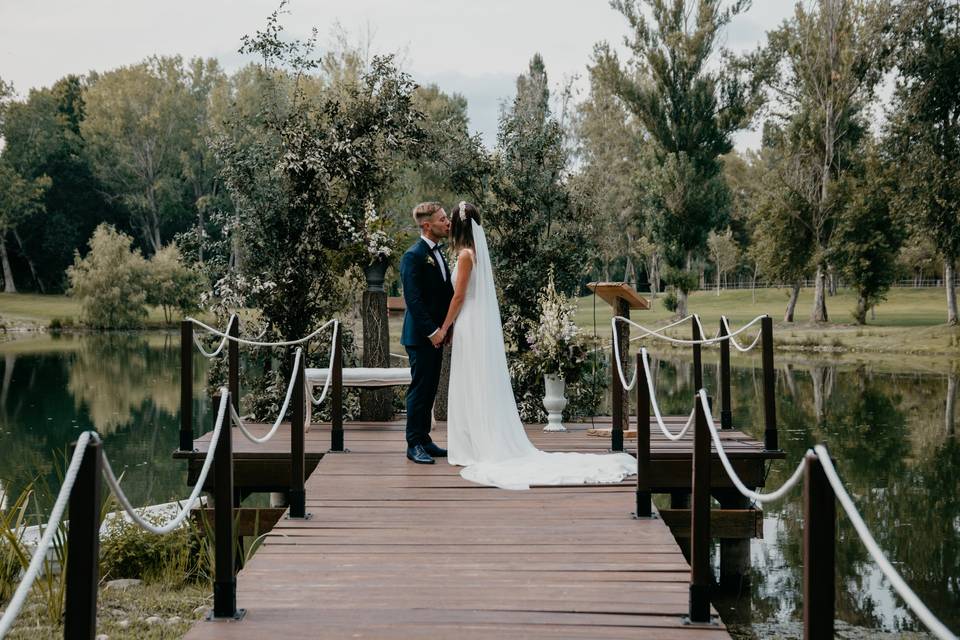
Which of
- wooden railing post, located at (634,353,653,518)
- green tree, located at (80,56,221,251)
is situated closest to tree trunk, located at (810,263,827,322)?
wooden railing post, located at (634,353,653,518)

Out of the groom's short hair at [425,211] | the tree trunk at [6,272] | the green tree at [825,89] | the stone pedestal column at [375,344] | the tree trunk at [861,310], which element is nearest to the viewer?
the groom's short hair at [425,211]

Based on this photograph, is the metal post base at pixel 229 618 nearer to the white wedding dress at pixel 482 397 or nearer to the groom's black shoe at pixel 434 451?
the white wedding dress at pixel 482 397

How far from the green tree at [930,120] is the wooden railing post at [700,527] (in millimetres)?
27159

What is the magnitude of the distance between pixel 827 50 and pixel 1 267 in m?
45.0

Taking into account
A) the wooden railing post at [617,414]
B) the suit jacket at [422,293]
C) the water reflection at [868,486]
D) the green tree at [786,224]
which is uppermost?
the green tree at [786,224]

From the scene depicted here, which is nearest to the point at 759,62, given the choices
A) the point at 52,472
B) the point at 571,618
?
the point at 52,472

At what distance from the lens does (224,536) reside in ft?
14.2

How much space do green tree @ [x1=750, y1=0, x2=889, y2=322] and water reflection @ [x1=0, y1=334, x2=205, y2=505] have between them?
22.7 m

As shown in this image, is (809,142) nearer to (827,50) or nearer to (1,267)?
(827,50)

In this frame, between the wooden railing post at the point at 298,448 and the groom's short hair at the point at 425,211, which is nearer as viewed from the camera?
the wooden railing post at the point at 298,448

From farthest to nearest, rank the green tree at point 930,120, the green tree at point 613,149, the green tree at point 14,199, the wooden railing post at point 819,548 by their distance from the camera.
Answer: the green tree at point 14,199 < the green tree at point 613,149 < the green tree at point 930,120 < the wooden railing post at point 819,548

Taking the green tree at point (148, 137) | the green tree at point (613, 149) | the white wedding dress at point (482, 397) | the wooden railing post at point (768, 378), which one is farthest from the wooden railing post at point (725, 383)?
the green tree at point (148, 137)

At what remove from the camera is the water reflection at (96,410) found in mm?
14062

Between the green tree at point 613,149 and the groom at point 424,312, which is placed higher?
the green tree at point 613,149
